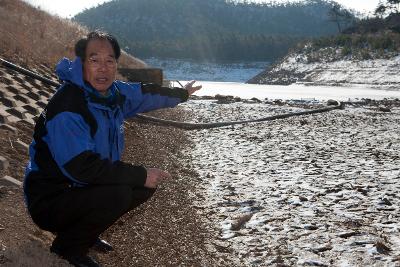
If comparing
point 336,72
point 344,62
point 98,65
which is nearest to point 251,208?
point 98,65

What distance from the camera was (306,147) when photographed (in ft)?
30.1

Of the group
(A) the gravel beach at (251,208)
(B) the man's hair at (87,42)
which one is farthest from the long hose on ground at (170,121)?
(B) the man's hair at (87,42)

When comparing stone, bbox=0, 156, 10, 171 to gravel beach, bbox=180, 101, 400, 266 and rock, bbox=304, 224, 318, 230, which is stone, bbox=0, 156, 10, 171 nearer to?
gravel beach, bbox=180, 101, 400, 266

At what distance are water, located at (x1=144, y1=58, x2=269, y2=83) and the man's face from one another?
78.2 metres

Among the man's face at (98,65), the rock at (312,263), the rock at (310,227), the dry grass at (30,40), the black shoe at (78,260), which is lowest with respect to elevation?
the rock at (312,263)

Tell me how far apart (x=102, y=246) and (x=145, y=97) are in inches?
51.0

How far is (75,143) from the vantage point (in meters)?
2.86

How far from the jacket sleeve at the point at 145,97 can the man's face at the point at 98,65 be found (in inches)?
17.6

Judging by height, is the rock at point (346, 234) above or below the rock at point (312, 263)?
above

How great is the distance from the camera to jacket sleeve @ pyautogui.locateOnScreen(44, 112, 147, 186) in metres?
2.87

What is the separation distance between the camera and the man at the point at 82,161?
115 inches

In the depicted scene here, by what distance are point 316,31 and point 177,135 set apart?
631 feet

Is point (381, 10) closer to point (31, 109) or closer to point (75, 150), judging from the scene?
point (31, 109)

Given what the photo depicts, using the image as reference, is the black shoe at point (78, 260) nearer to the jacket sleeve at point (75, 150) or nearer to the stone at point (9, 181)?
the jacket sleeve at point (75, 150)
